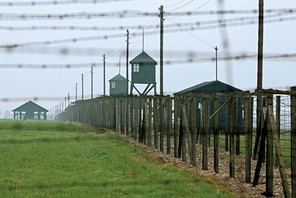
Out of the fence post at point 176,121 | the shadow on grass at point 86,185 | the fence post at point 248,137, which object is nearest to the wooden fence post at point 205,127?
the fence post at point 248,137

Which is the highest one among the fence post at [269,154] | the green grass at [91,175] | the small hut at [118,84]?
the small hut at [118,84]

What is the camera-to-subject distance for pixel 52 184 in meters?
11.3

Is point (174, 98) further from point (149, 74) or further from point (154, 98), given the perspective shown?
point (149, 74)

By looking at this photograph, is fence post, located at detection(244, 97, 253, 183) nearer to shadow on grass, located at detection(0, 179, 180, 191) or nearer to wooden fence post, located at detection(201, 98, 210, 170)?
shadow on grass, located at detection(0, 179, 180, 191)

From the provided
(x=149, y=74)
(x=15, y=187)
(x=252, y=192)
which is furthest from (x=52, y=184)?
(x=149, y=74)

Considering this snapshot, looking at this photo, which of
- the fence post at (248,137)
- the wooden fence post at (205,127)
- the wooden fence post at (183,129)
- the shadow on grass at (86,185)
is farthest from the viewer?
the wooden fence post at (183,129)

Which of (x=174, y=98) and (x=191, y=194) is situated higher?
(x=174, y=98)

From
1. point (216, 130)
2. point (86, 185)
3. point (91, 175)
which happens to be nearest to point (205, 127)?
point (216, 130)

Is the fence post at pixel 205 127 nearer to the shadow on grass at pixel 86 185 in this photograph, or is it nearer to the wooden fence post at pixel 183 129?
the wooden fence post at pixel 183 129

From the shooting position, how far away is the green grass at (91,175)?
10328mm

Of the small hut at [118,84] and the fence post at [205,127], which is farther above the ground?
the small hut at [118,84]

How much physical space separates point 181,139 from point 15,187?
6362 millimetres

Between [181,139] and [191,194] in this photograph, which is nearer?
[191,194]

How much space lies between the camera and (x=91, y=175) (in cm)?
1273
